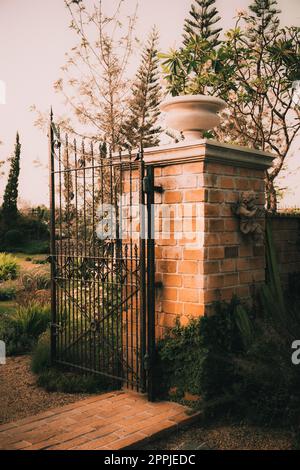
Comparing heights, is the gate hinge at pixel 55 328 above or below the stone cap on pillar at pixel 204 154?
below

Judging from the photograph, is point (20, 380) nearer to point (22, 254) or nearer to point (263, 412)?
point (263, 412)

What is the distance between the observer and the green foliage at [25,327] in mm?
5152

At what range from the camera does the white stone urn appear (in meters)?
3.21

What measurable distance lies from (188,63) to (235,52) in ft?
3.11

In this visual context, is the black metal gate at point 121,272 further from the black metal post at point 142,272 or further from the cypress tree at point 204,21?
the cypress tree at point 204,21

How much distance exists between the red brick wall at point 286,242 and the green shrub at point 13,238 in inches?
668

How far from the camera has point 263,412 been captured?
278cm

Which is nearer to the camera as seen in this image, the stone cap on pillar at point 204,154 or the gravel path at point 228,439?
the gravel path at point 228,439

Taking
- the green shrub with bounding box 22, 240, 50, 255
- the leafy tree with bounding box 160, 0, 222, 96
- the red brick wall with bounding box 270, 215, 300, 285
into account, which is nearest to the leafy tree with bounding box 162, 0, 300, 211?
the leafy tree with bounding box 160, 0, 222, 96

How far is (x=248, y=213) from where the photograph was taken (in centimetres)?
336

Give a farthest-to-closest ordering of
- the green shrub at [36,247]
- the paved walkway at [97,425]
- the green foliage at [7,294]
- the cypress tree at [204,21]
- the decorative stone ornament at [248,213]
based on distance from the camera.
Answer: the green shrub at [36,247] < the cypress tree at [204,21] < the green foliage at [7,294] < the decorative stone ornament at [248,213] < the paved walkway at [97,425]

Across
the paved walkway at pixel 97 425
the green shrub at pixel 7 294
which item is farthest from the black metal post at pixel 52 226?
the green shrub at pixel 7 294

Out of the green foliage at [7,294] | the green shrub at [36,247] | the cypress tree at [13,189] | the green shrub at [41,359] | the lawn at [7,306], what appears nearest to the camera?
the green shrub at [41,359]

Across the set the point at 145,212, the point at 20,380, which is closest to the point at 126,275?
the point at 145,212
